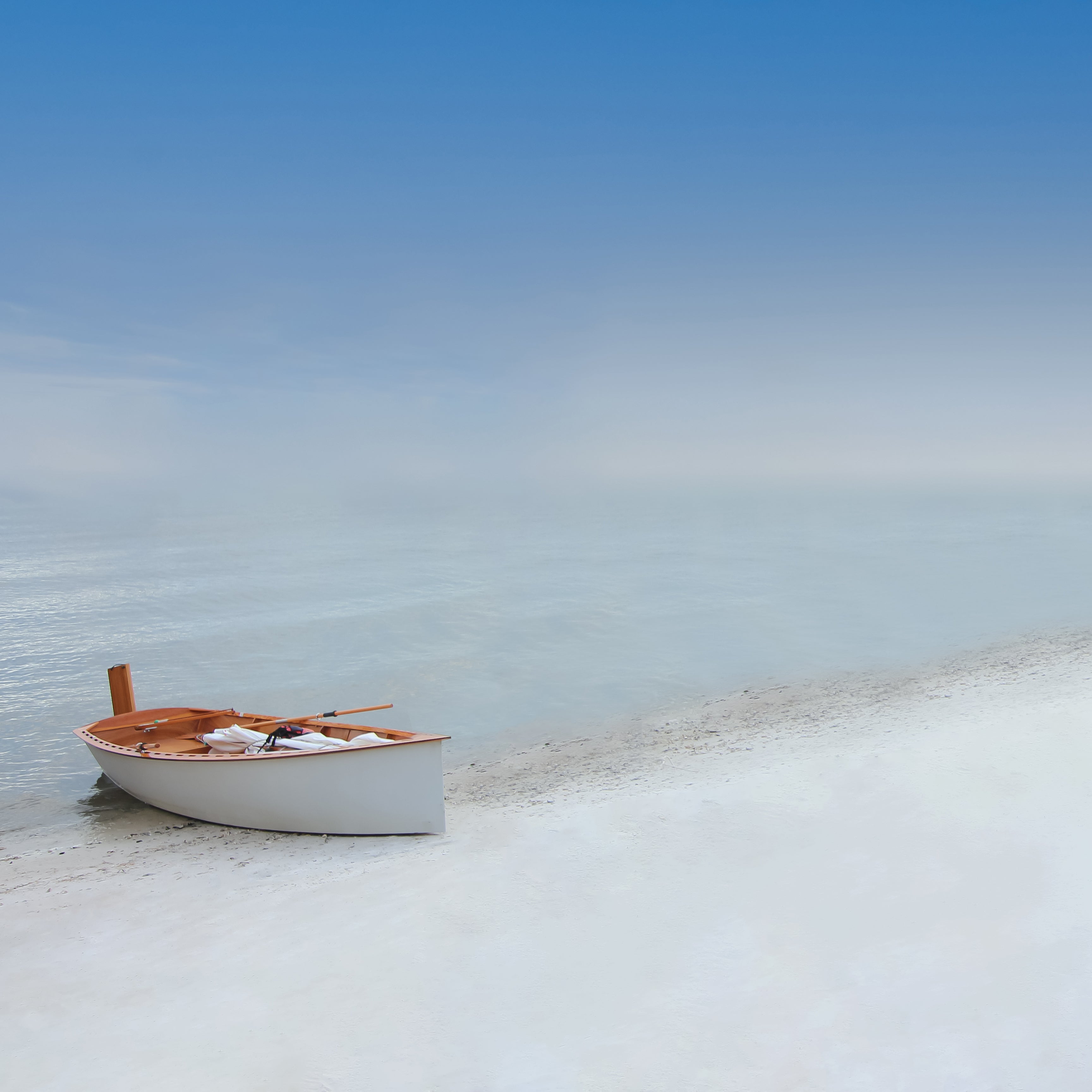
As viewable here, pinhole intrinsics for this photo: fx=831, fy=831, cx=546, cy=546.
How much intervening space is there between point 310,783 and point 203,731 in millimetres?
4581

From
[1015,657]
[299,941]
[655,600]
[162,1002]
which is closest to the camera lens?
[162,1002]

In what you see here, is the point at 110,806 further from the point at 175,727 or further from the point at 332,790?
the point at 332,790

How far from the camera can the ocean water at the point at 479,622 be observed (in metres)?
21.4

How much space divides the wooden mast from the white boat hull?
5151mm

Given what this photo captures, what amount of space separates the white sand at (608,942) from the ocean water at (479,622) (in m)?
5.57

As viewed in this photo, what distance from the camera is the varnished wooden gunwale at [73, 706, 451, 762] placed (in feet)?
37.8

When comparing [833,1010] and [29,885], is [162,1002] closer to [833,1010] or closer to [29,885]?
[29,885]

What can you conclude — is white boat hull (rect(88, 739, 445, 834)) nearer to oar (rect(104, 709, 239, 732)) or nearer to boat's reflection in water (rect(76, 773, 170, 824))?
boat's reflection in water (rect(76, 773, 170, 824))

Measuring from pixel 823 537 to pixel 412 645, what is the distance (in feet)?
190

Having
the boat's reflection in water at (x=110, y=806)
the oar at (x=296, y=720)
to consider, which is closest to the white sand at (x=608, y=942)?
the boat's reflection in water at (x=110, y=806)

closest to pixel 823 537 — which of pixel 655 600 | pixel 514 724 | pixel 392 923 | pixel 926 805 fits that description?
pixel 655 600

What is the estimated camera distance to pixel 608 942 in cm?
877

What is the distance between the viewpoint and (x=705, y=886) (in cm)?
981

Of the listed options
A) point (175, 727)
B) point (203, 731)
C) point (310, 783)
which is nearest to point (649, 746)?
point (310, 783)
